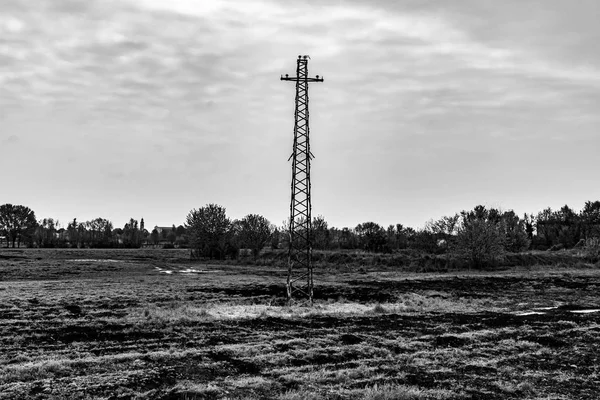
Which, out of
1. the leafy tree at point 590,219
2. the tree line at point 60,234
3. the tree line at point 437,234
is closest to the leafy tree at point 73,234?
the tree line at point 60,234

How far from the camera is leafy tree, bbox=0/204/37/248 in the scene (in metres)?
135

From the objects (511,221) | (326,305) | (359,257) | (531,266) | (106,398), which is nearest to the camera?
(106,398)

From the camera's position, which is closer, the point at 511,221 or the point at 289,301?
the point at 289,301

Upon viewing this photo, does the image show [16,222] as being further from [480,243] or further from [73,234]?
[480,243]

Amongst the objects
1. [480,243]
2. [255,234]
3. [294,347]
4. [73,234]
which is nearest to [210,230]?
[255,234]

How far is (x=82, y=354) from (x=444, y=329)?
11.9 meters

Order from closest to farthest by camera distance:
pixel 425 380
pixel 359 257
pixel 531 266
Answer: pixel 425 380, pixel 531 266, pixel 359 257

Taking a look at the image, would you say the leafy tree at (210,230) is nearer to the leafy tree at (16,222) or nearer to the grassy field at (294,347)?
the grassy field at (294,347)

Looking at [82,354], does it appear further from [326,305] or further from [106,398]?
[326,305]

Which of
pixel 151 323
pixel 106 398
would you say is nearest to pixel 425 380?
pixel 106 398

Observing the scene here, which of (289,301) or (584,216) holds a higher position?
(584,216)

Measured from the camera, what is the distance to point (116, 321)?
61.6 ft

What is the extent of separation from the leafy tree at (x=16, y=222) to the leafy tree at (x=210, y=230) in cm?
8192

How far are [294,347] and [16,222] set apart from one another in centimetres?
14381
